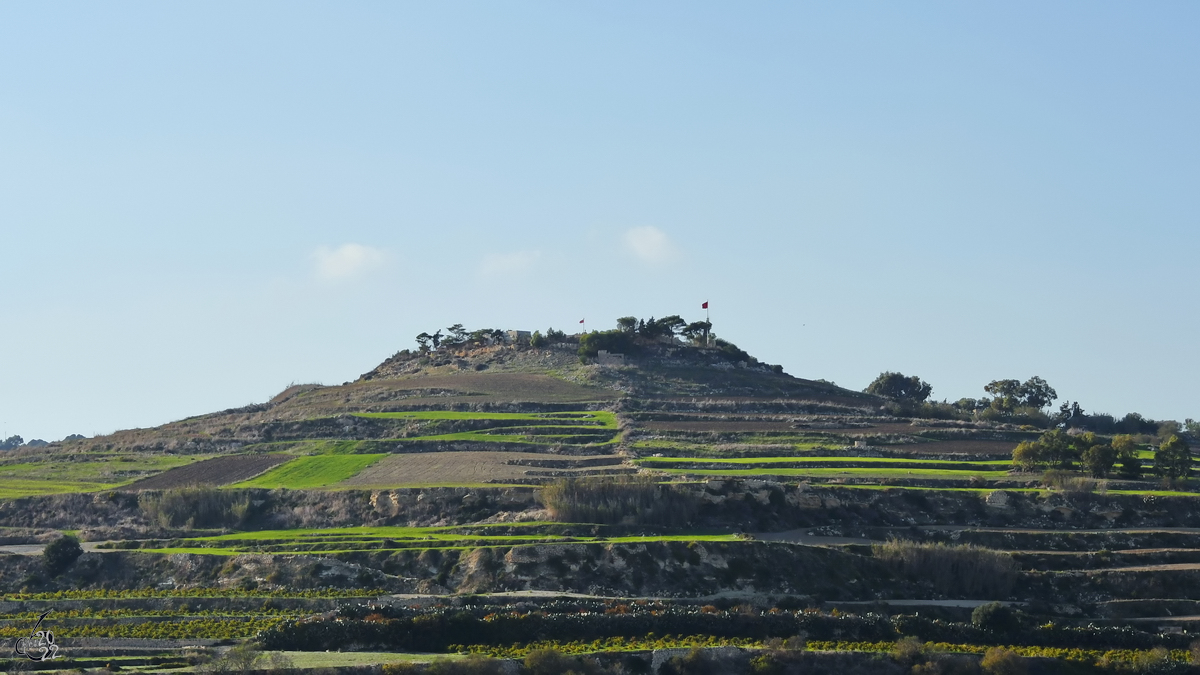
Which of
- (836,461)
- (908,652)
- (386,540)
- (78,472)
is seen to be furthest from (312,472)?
(908,652)

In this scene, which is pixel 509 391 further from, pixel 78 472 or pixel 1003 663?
pixel 1003 663

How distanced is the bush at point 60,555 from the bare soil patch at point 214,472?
17.2 metres

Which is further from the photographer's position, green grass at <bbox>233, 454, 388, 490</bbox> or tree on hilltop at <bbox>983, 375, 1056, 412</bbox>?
tree on hilltop at <bbox>983, 375, 1056, 412</bbox>

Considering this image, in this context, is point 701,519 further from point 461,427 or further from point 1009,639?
point 461,427

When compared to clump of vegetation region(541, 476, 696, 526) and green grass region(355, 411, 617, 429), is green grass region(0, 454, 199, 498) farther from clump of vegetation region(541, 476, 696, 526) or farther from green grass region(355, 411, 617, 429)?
clump of vegetation region(541, 476, 696, 526)

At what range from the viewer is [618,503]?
80875 millimetres

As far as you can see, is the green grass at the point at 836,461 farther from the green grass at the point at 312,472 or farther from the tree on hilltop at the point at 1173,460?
the green grass at the point at 312,472

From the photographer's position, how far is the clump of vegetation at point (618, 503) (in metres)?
80.3

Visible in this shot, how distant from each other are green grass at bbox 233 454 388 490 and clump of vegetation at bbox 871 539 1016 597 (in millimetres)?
37755

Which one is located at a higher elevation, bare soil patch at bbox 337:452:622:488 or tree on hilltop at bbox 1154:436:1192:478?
bare soil patch at bbox 337:452:622:488

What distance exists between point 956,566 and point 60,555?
4624 centimetres

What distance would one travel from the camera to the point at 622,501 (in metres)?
81.1

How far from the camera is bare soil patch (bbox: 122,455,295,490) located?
96625mm

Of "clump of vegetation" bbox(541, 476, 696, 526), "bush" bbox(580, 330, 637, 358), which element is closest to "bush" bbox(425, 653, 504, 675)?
"clump of vegetation" bbox(541, 476, 696, 526)
